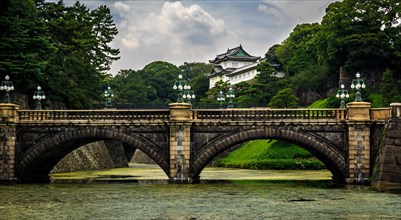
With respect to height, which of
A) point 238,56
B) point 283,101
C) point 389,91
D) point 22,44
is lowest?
point 283,101

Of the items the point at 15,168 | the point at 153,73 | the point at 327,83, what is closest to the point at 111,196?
the point at 15,168

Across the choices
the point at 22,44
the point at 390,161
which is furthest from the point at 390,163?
the point at 22,44

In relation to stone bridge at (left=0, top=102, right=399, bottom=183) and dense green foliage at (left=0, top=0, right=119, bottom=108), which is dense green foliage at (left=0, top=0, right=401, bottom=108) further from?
stone bridge at (left=0, top=102, right=399, bottom=183)

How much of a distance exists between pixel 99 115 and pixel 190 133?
617 centimetres

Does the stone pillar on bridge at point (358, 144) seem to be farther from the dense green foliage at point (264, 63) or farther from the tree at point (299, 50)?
the tree at point (299, 50)

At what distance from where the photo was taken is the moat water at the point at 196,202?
2452 centimetres

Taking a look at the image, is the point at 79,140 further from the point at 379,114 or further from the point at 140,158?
the point at 140,158

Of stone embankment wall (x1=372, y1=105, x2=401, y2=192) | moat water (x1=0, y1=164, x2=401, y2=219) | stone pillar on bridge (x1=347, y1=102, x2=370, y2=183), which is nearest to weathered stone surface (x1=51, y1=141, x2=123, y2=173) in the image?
moat water (x1=0, y1=164, x2=401, y2=219)

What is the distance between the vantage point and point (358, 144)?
1539 inches

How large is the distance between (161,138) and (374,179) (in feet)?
44.3

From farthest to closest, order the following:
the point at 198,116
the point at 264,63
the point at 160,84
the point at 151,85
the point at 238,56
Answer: the point at 238,56 < the point at 160,84 < the point at 151,85 < the point at 264,63 < the point at 198,116

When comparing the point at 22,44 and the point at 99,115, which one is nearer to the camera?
the point at 99,115

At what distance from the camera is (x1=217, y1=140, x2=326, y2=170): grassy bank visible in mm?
60312

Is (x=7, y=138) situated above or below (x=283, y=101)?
below
